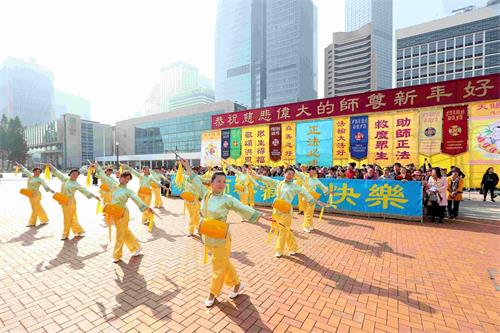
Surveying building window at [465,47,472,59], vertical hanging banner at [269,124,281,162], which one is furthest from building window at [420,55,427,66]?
vertical hanging banner at [269,124,281,162]

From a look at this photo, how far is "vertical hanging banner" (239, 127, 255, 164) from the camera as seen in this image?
1633 cm

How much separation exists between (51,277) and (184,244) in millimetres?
2626

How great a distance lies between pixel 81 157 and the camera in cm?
6550

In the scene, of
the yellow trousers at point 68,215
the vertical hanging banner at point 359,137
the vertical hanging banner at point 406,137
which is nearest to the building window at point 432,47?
the vertical hanging banner at point 406,137

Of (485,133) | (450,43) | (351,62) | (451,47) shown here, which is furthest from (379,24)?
(485,133)

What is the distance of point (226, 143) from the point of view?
1745cm

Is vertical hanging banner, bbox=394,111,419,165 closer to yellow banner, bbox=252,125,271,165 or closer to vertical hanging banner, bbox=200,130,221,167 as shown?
yellow banner, bbox=252,125,271,165

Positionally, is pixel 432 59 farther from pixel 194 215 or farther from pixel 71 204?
pixel 71 204

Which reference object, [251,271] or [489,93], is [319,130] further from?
[251,271]

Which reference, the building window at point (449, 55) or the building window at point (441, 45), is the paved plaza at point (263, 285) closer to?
the building window at point (449, 55)

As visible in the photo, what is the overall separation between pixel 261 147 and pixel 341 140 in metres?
5.26

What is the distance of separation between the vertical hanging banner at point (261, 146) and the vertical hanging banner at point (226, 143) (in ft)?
7.34

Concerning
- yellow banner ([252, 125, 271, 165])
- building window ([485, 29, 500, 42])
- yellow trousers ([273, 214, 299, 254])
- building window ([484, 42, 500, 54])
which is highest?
building window ([485, 29, 500, 42])

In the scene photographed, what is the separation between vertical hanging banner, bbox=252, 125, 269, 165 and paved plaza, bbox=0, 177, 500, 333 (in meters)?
9.48
